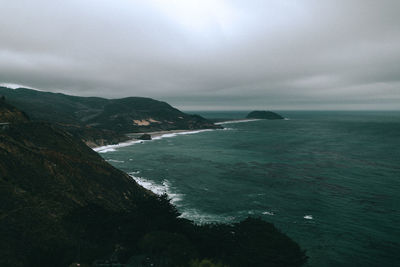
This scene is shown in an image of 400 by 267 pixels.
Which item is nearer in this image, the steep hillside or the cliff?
the cliff

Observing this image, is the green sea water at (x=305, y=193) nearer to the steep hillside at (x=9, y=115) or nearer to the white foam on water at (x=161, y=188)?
the white foam on water at (x=161, y=188)

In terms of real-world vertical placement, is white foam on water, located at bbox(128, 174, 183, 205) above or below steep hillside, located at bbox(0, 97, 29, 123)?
below

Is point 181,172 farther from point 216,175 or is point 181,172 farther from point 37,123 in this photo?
point 37,123

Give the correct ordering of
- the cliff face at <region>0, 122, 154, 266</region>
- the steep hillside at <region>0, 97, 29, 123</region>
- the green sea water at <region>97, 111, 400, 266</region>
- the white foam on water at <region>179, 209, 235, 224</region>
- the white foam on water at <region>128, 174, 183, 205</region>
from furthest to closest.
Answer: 1. the steep hillside at <region>0, 97, 29, 123</region>
2. the white foam on water at <region>128, 174, 183, 205</region>
3. the white foam on water at <region>179, 209, 235, 224</region>
4. the green sea water at <region>97, 111, 400, 266</region>
5. the cliff face at <region>0, 122, 154, 266</region>

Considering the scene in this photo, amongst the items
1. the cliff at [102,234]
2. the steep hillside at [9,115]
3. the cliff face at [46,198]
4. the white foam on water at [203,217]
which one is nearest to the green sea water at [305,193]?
the white foam on water at [203,217]

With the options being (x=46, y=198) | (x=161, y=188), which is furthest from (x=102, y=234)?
(x=161, y=188)

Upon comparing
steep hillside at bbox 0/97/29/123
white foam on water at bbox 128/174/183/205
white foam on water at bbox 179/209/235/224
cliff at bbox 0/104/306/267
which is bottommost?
white foam on water at bbox 179/209/235/224

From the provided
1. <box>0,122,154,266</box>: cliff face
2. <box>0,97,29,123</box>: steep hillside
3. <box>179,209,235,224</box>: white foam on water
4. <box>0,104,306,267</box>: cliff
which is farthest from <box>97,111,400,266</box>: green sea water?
<box>0,97,29,123</box>: steep hillside

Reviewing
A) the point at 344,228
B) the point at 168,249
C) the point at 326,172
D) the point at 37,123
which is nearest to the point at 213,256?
the point at 168,249

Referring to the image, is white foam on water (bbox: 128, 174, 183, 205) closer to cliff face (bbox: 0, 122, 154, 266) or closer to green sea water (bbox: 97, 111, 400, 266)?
green sea water (bbox: 97, 111, 400, 266)

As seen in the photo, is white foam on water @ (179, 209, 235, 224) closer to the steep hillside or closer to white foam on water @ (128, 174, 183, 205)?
white foam on water @ (128, 174, 183, 205)

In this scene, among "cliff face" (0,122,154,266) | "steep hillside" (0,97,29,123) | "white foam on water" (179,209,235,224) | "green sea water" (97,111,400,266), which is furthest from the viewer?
"steep hillside" (0,97,29,123)
